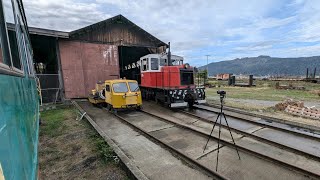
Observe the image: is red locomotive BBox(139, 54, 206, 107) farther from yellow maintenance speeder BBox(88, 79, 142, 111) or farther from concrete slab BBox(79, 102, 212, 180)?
concrete slab BBox(79, 102, 212, 180)

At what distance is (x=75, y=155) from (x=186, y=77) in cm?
785

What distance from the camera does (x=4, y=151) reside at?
0.91 metres

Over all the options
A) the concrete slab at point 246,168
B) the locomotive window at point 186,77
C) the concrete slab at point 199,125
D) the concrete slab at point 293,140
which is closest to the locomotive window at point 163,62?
the locomotive window at point 186,77

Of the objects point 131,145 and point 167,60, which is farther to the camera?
point 167,60

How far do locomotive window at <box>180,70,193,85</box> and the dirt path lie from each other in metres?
6.02

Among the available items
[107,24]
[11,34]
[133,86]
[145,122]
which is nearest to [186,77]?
[133,86]

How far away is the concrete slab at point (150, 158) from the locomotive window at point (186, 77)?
5.04m

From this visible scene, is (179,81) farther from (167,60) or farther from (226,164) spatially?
(226,164)

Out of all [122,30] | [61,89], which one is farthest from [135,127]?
[122,30]

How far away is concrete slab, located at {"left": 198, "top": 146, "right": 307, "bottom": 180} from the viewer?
4141 mm

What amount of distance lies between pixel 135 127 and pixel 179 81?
463cm

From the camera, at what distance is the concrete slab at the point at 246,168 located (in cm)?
414

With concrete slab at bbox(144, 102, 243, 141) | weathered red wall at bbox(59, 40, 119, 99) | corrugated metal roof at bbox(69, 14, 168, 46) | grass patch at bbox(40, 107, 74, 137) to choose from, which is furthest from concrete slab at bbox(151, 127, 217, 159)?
corrugated metal roof at bbox(69, 14, 168, 46)

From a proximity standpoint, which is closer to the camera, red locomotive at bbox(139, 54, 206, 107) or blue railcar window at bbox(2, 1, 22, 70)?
blue railcar window at bbox(2, 1, 22, 70)
